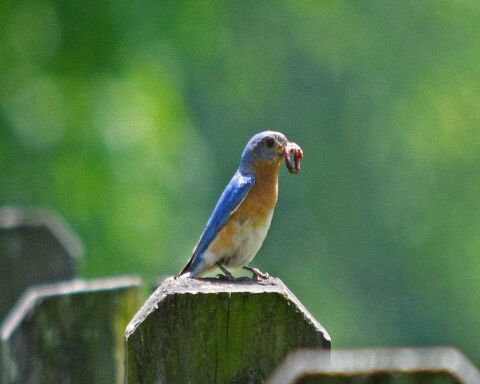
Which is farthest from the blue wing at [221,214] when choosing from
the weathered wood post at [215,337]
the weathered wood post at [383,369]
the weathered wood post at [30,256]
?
the weathered wood post at [383,369]

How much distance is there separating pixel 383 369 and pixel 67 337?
2.07 m

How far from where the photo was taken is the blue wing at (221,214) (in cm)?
492

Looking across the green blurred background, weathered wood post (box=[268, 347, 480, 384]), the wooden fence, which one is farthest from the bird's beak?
the green blurred background

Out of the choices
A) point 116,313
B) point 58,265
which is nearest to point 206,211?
point 58,265

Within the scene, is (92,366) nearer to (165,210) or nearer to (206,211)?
(165,210)

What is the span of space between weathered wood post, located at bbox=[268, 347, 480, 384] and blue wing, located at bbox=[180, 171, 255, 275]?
8.15 feet

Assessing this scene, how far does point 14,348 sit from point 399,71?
25919 mm

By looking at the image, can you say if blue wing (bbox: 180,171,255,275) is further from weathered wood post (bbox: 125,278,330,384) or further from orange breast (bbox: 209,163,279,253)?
weathered wood post (bbox: 125,278,330,384)

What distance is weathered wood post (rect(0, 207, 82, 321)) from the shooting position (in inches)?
233

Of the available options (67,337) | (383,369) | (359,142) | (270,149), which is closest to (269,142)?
(270,149)

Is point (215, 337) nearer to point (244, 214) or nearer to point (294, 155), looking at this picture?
point (294, 155)

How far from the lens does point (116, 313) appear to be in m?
4.41

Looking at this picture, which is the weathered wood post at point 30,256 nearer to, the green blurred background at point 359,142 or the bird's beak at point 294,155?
the bird's beak at point 294,155

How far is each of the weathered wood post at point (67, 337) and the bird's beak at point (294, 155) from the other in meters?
0.65
